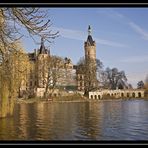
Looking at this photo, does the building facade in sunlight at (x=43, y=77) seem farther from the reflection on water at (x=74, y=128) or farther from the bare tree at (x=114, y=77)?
the reflection on water at (x=74, y=128)

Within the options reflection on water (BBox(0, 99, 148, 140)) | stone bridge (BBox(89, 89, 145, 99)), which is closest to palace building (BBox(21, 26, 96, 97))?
stone bridge (BBox(89, 89, 145, 99))

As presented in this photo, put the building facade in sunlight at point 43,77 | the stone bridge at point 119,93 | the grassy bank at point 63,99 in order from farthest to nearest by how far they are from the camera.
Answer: the stone bridge at point 119,93, the grassy bank at point 63,99, the building facade in sunlight at point 43,77

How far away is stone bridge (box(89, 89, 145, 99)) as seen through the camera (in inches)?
2213

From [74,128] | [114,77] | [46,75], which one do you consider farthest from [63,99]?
[74,128]

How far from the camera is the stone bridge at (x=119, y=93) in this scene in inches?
2213

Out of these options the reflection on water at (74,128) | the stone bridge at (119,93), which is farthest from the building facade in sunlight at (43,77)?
the reflection on water at (74,128)

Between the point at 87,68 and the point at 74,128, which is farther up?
the point at 87,68

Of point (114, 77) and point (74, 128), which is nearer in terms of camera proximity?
point (74, 128)

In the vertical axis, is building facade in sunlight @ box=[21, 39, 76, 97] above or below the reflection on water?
above

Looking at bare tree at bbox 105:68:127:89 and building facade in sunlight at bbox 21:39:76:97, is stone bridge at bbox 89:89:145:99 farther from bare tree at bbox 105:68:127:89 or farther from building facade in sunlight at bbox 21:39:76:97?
building facade in sunlight at bbox 21:39:76:97

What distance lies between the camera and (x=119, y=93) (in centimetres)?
6344

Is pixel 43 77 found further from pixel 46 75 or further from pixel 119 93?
pixel 119 93

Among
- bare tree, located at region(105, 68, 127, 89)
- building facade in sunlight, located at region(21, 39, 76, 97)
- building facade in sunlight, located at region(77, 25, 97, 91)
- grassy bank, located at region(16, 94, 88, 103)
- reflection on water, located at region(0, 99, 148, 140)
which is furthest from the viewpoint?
bare tree, located at region(105, 68, 127, 89)
